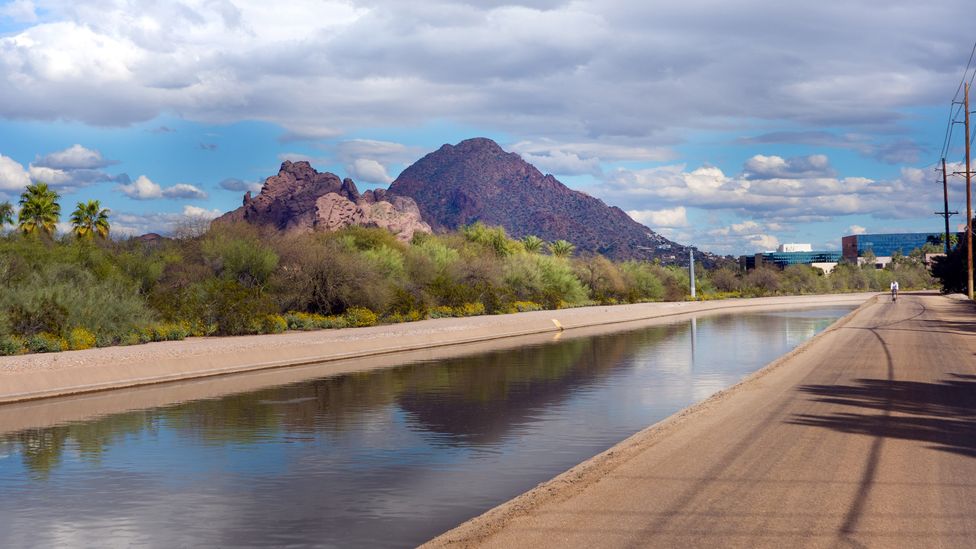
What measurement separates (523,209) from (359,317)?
141 m

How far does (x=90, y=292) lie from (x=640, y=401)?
2282 centimetres

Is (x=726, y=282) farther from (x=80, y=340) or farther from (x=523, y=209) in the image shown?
(x=80, y=340)

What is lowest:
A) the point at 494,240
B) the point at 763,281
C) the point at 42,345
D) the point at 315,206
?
the point at 42,345

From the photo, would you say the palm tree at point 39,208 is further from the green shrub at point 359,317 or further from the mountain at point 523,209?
the mountain at point 523,209

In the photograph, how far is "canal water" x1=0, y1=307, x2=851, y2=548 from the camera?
10.3 metres

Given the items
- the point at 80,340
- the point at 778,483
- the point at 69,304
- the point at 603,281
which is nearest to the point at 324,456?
the point at 778,483

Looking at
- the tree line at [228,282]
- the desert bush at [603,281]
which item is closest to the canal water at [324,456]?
the tree line at [228,282]

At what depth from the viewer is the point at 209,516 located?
1068 cm

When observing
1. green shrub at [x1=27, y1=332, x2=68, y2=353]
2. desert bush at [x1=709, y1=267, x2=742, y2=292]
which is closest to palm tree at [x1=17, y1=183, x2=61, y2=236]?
green shrub at [x1=27, y1=332, x2=68, y2=353]

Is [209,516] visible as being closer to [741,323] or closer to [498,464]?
[498,464]

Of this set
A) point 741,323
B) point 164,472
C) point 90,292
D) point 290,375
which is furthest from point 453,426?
point 741,323

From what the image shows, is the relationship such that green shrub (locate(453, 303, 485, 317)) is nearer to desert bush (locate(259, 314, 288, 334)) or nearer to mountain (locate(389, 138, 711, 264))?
desert bush (locate(259, 314, 288, 334))

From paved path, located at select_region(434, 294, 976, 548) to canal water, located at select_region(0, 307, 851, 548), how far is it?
1186mm

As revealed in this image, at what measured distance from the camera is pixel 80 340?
3191cm
